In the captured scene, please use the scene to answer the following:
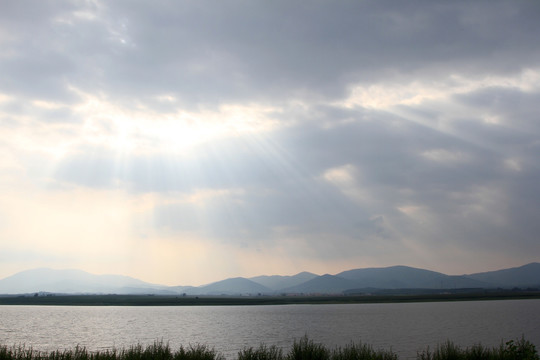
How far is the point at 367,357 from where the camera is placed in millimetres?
31750

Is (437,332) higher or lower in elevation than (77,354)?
lower

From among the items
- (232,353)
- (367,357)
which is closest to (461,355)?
(367,357)

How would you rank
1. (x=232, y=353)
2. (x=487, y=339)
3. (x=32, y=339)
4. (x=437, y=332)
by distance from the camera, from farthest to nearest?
1. (x=437, y=332)
2. (x=32, y=339)
3. (x=487, y=339)
4. (x=232, y=353)

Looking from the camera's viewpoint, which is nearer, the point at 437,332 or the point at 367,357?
the point at 367,357

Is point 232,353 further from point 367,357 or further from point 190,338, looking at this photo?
point 367,357

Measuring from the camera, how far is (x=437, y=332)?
77688mm

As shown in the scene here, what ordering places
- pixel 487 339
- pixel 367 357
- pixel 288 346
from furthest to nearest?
1. pixel 487 339
2. pixel 288 346
3. pixel 367 357

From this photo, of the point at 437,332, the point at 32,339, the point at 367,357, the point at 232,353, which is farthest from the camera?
the point at 437,332

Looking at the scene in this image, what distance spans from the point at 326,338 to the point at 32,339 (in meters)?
49.7

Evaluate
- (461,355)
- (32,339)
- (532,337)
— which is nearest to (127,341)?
(32,339)

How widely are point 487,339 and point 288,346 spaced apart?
32.8 meters

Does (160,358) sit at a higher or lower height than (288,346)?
higher

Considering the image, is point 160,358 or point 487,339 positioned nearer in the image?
point 160,358

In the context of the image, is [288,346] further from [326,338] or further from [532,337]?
[532,337]
